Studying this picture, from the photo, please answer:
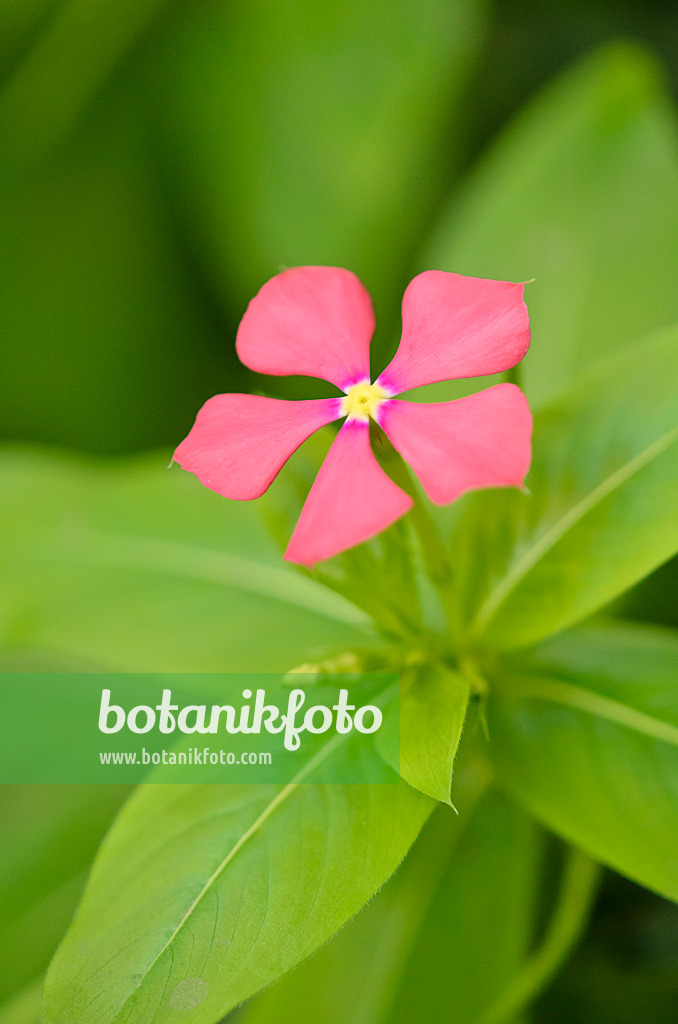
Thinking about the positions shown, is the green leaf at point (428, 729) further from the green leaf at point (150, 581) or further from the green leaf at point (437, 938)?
the green leaf at point (437, 938)

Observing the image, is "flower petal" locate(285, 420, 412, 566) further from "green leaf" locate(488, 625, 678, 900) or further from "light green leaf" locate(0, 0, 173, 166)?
"light green leaf" locate(0, 0, 173, 166)

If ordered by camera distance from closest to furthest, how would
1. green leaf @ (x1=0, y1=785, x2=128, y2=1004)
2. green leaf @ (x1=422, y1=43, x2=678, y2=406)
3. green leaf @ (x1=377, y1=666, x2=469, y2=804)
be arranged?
green leaf @ (x1=377, y1=666, x2=469, y2=804) → green leaf @ (x1=0, y1=785, x2=128, y2=1004) → green leaf @ (x1=422, y1=43, x2=678, y2=406)

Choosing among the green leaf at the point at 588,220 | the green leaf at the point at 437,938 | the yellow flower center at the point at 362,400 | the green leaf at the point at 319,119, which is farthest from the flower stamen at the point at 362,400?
the green leaf at the point at 319,119

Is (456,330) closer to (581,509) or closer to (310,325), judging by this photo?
(310,325)

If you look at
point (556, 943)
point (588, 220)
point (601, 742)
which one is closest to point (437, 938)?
point (556, 943)

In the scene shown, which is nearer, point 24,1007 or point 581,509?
point 581,509

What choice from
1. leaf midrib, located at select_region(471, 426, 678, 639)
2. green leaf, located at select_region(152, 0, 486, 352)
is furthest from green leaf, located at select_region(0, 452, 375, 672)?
green leaf, located at select_region(152, 0, 486, 352)
